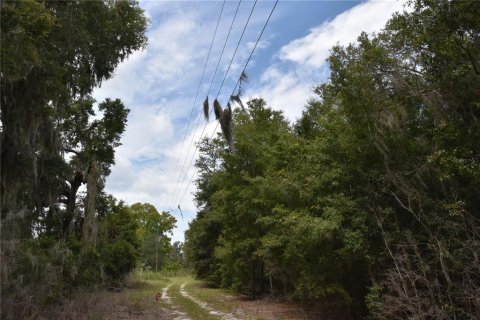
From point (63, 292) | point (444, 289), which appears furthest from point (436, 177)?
point (63, 292)

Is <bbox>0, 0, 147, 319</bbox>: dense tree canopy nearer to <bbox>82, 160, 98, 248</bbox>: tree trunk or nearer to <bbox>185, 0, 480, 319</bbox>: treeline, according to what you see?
<bbox>82, 160, 98, 248</bbox>: tree trunk

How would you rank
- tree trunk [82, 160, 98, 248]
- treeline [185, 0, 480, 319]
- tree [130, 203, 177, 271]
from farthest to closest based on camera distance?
tree [130, 203, 177, 271] → tree trunk [82, 160, 98, 248] → treeline [185, 0, 480, 319]

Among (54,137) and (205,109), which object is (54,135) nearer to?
(54,137)

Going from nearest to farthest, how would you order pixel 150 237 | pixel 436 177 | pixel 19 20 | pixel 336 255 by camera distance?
pixel 19 20
pixel 436 177
pixel 336 255
pixel 150 237

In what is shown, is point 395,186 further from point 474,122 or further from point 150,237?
point 150,237

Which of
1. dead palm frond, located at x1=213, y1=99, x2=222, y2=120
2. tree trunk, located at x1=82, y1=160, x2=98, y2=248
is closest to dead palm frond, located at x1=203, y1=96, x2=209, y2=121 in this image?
dead palm frond, located at x1=213, y1=99, x2=222, y2=120

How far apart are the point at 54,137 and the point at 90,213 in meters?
4.10

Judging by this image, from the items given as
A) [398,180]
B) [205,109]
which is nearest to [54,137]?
[205,109]

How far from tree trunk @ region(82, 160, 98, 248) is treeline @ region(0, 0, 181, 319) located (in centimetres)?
4

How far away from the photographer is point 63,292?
1259 centimetres

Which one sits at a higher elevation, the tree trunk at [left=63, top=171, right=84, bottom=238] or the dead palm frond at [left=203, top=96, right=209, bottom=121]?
the dead palm frond at [left=203, top=96, right=209, bottom=121]

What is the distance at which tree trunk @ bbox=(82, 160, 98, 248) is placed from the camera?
55.0 feet

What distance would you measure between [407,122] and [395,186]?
173 cm

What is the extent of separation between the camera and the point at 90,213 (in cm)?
1689
